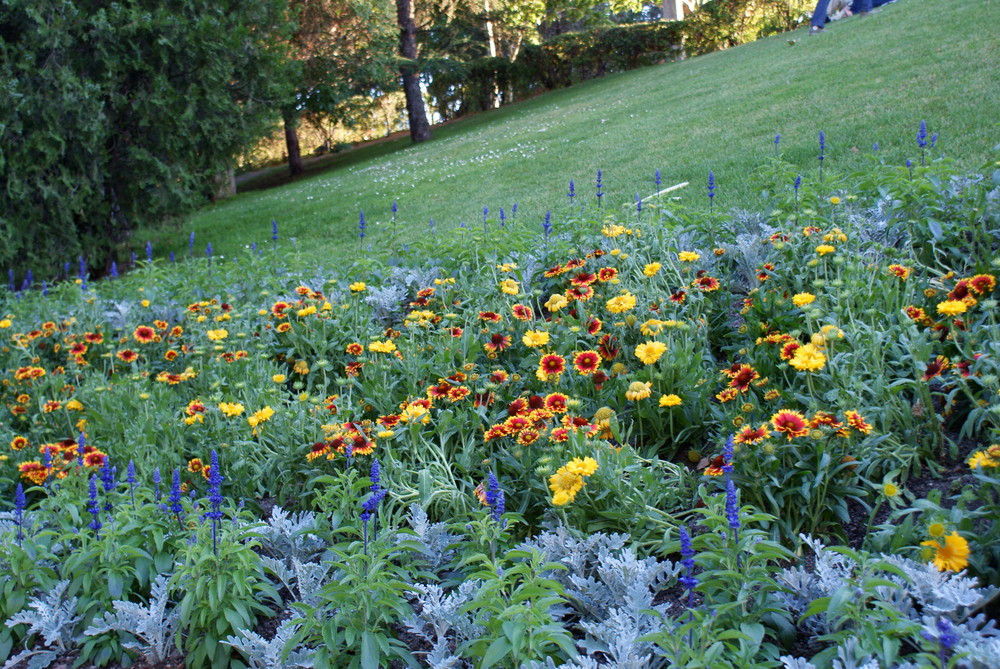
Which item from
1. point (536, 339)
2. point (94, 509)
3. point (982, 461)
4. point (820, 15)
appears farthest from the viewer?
point (820, 15)

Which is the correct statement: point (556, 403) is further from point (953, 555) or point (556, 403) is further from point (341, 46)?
point (341, 46)

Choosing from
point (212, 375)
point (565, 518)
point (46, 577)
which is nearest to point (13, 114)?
point (212, 375)

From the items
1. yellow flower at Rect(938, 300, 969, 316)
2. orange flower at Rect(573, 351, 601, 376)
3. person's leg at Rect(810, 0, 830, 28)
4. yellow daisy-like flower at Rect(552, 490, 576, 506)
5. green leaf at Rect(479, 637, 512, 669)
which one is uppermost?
person's leg at Rect(810, 0, 830, 28)

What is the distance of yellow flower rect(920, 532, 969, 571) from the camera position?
1.74 meters

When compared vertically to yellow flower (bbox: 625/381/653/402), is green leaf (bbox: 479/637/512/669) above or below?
below

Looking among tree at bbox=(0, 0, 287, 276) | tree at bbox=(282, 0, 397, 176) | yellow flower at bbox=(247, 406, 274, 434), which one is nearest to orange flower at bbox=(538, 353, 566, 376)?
yellow flower at bbox=(247, 406, 274, 434)

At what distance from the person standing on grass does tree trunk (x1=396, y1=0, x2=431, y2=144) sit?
14.0m

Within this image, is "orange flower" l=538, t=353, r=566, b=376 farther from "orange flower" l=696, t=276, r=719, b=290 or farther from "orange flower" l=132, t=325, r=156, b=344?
"orange flower" l=132, t=325, r=156, b=344

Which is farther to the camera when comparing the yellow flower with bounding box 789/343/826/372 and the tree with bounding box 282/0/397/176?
the tree with bounding box 282/0/397/176

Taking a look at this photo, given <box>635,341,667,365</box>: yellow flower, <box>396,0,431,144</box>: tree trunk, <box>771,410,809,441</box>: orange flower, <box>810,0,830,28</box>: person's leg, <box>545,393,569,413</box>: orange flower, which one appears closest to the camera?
<box>771,410,809,441</box>: orange flower

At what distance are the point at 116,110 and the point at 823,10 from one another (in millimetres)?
6877

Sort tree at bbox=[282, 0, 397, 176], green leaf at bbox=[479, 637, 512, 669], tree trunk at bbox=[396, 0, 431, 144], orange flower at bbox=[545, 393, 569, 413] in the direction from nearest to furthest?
green leaf at bbox=[479, 637, 512, 669]
orange flower at bbox=[545, 393, 569, 413]
tree at bbox=[282, 0, 397, 176]
tree trunk at bbox=[396, 0, 431, 144]

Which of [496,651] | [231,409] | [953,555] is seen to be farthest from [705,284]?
[496,651]

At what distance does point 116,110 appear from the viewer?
8328mm
